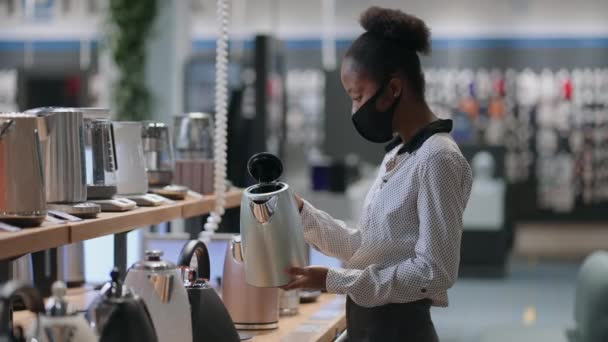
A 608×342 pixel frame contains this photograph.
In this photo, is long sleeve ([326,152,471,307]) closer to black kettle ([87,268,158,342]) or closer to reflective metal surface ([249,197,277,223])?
reflective metal surface ([249,197,277,223])

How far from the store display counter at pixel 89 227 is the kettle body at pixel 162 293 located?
0.18 m

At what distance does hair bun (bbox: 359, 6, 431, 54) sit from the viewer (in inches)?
113

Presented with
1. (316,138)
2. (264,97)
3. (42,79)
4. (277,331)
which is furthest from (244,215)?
(316,138)

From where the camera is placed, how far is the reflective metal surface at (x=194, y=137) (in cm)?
411

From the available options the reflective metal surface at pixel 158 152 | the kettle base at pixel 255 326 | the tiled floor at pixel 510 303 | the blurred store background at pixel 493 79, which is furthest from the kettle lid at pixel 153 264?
the blurred store background at pixel 493 79

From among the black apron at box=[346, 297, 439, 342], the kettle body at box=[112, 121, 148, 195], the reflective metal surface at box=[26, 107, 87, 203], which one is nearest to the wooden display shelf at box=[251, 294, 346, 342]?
the black apron at box=[346, 297, 439, 342]

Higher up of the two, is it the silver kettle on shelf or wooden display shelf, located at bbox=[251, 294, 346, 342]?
the silver kettle on shelf

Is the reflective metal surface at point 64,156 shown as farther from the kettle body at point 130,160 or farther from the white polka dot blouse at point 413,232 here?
the white polka dot blouse at point 413,232

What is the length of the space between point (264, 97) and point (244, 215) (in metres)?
5.34

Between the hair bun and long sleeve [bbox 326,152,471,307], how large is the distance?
1.21 ft

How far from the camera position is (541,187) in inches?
526

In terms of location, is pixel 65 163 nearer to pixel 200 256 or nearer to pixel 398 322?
pixel 200 256

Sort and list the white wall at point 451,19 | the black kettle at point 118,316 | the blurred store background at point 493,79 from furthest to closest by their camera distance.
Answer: the white wall at point 451,19 < the blurred store background at point 493,79 < the black kettle at point 118,316

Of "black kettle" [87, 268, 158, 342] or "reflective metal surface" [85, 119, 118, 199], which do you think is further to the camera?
"reflective metal surface" [85, 119, 118, 199]
